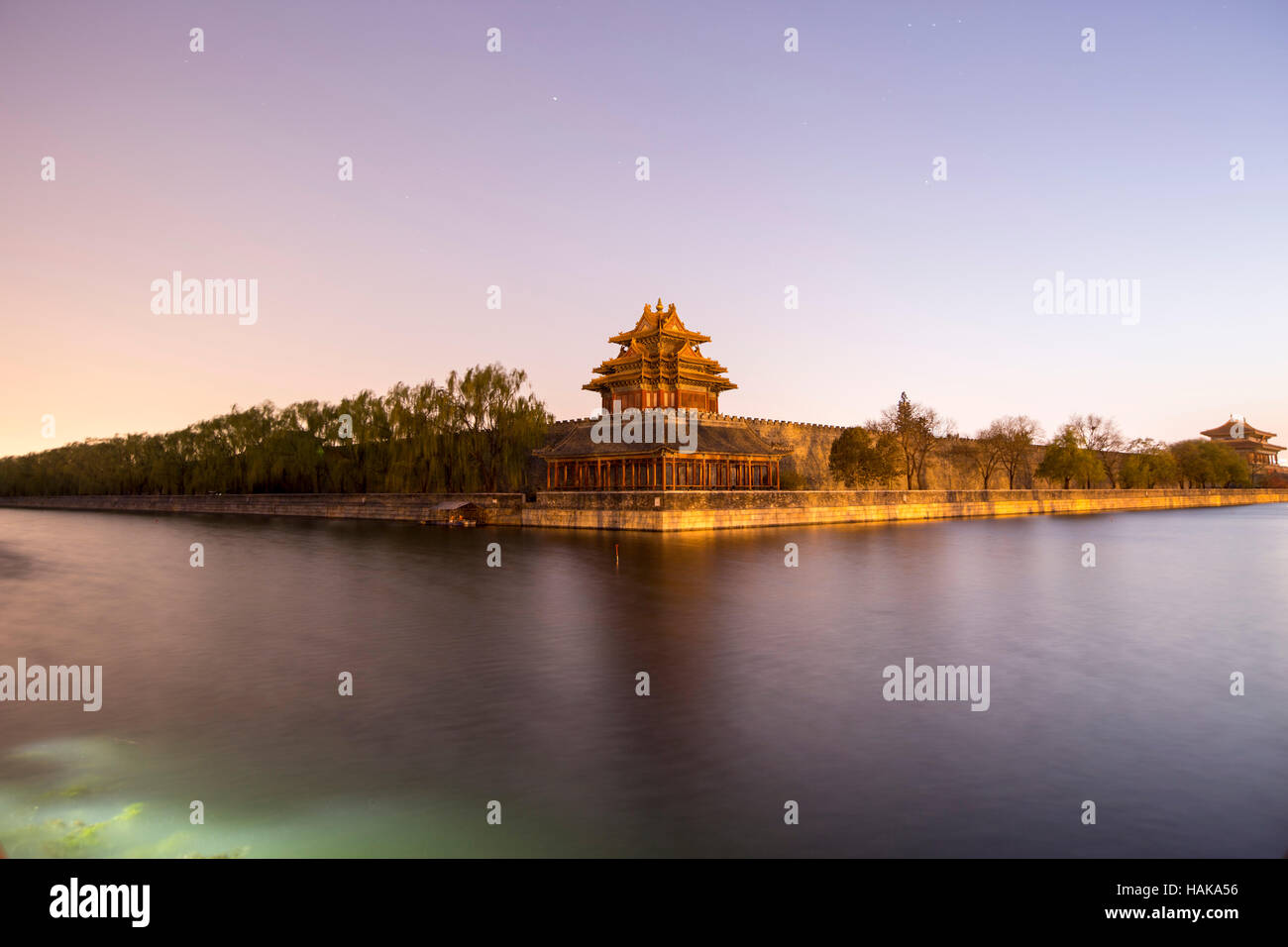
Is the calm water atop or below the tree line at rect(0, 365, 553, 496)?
below

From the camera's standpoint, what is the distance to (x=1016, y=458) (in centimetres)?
6419

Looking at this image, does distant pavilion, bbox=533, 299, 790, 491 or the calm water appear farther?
distant pavilion, bbox=533, 299, 790, 491

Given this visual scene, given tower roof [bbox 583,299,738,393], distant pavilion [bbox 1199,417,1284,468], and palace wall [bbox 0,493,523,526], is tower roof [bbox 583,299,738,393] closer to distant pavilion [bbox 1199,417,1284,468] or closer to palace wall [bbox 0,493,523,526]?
palace wall [bbox 0,493,523,526]

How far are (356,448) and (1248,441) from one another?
4356 inches

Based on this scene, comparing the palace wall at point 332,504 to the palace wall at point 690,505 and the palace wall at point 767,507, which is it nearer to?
the palace wall at point 690,505

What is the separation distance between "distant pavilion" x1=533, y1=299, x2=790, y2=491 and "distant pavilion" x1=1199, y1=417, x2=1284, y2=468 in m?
85.0

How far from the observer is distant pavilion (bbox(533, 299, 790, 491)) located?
41.8 meters

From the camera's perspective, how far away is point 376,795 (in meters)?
5.82
